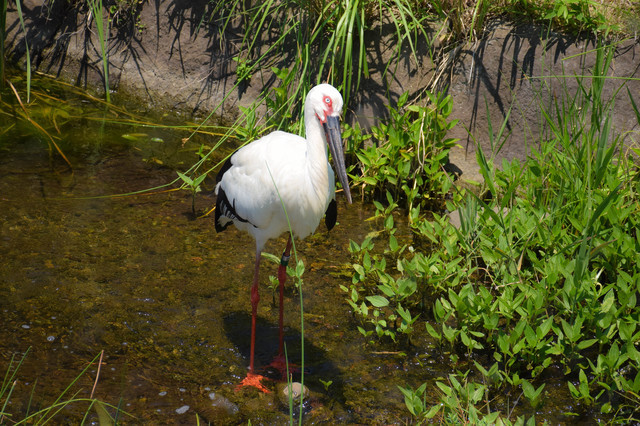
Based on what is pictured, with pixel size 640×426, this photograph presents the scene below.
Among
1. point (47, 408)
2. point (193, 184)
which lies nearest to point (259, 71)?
point (193, 184)

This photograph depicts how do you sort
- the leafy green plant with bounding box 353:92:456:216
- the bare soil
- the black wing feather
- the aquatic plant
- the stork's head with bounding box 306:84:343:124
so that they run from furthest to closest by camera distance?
the bare soil, the leafy green plant with bounding box 353:92:456:216, the black wing feather, the stork's head with bounding box 306:84:343:124, the aquatic plant

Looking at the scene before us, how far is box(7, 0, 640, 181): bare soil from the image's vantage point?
4715 mm

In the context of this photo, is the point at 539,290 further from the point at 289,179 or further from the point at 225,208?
the point at 225,208

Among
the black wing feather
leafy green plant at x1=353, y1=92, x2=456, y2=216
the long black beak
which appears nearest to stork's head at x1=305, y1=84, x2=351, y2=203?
the long black beak

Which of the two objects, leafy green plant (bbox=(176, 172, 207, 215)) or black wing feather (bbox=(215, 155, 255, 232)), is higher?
black wing feather (bbox=(215, 155, 255, 232))

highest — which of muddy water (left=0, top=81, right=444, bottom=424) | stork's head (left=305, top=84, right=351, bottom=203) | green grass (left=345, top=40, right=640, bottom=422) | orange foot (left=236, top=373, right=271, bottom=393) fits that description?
stork's head (left=305, top=84, right=351, bottom=203)

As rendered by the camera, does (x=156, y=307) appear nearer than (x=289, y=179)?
No

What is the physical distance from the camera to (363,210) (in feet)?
15.5

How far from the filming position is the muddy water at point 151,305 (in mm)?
3006

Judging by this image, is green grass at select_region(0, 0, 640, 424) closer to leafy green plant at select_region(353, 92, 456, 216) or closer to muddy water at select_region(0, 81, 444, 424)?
leafy green plant at select_region(353, 92, 456, 216)

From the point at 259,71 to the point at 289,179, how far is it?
2.73 metres

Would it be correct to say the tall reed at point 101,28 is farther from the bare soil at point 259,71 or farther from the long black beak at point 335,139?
the long black beak at point 335,139

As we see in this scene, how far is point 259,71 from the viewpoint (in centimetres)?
565

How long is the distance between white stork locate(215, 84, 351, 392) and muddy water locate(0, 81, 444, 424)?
0.26m
